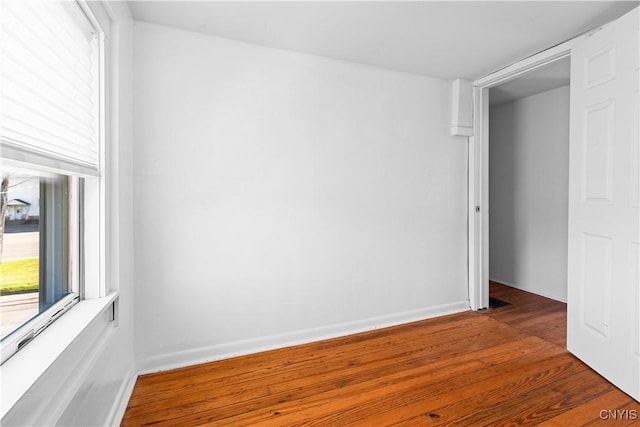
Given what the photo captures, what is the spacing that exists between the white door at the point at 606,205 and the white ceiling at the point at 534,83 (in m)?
0.75

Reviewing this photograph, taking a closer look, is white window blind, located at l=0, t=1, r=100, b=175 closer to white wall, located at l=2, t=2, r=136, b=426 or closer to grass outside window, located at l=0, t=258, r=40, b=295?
white wall, located at l=2, t=2, r=136, b=426

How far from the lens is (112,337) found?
1555 mm

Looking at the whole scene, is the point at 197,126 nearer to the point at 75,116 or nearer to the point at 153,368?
the point at 75,116

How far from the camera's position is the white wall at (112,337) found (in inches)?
39.3

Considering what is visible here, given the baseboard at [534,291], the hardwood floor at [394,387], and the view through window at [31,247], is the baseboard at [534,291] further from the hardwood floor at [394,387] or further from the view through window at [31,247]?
the view through window at [31,247]

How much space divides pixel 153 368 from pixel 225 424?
756 millimetres

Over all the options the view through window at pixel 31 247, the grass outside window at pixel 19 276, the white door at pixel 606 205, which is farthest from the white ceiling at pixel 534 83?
the grass outside window at pixel 19 276

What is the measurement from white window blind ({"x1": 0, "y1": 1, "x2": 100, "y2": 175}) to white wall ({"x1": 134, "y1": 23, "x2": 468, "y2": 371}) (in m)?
0.58

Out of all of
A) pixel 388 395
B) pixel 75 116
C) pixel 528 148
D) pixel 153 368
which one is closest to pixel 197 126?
pixel 75 116

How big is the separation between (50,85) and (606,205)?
285 centimetres

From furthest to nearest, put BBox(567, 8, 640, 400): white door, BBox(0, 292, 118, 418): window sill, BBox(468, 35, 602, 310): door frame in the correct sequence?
BBox(468, 35, 602, 310): door frame, BBox(567, 8, 640, 400): white door, BBox(0, 292, 118, 418): window sill

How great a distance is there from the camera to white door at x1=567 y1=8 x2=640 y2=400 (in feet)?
5.88

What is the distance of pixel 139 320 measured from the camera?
2025mm

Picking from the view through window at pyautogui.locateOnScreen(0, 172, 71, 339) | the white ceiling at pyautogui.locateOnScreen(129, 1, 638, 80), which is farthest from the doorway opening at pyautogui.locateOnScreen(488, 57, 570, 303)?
the view through window at pyautogui.locateOnScreen(0, 172, 71, 339)
